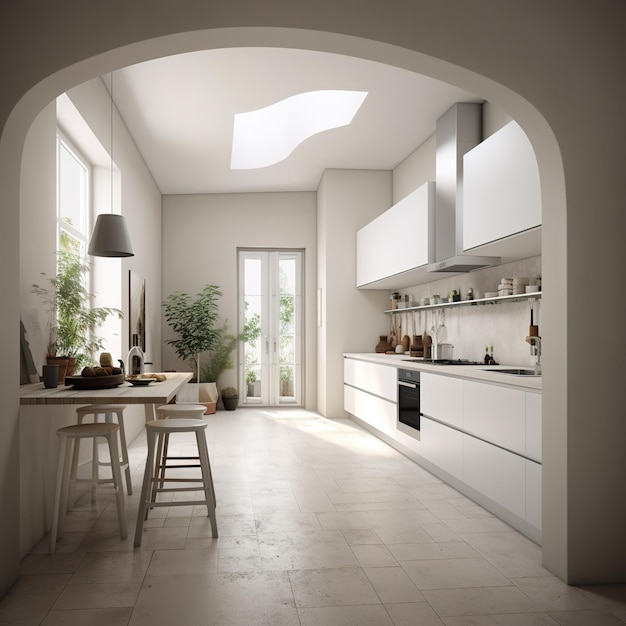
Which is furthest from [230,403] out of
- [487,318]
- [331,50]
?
[331,50]

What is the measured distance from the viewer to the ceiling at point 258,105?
482 centimetres

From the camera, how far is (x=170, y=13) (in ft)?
8.54

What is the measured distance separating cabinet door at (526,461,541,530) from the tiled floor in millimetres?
157

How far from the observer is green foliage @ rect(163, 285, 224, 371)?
823 cm

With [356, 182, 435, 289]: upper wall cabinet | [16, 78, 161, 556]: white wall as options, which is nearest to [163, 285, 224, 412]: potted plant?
[356, 182, 435, 289]: upper wall cabinet

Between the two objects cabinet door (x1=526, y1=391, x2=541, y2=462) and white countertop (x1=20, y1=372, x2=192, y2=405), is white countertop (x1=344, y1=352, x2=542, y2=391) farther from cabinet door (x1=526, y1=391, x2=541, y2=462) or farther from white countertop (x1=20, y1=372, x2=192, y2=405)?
white countertop (x1=20, y1=372, x2=192, y2=405)

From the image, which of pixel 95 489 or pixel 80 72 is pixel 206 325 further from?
pixel 80 72

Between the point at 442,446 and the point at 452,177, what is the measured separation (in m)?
2.16

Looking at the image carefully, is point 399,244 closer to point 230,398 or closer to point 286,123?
point 286,123

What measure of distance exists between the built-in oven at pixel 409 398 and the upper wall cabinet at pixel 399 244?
0.98 m

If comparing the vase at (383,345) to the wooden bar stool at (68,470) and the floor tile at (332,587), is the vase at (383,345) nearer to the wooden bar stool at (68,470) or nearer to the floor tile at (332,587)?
the wooden bar stool at (68,470)

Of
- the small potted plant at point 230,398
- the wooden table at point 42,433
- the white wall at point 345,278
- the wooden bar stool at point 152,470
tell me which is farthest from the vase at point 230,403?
the wooden bar stool at point 152,470

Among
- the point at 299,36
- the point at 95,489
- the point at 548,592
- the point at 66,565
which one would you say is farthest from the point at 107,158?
the point at 548,592

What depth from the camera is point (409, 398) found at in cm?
527
